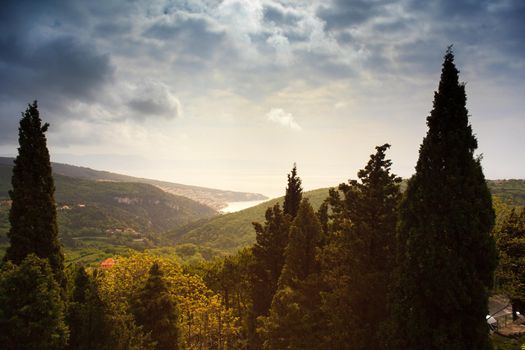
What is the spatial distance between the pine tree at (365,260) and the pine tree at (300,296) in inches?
92.5

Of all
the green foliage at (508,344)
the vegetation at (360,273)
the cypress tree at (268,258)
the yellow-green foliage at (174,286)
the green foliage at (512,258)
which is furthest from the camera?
the yellow-green foliage at (174,286)

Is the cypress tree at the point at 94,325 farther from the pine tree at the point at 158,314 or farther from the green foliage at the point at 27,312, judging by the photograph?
the pine tree at the point at 158,314

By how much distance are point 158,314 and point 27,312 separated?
10.0 metres

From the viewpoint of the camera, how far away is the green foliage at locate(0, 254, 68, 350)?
14641 mm

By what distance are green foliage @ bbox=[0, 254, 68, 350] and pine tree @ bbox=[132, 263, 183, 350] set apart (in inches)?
302

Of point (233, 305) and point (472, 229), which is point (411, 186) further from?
point (233, 305)

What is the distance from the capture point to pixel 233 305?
54.1 meters

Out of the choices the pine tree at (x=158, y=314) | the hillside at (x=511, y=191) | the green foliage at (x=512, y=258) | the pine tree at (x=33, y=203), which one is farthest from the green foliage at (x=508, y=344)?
the hillside at (x=511, y=191)

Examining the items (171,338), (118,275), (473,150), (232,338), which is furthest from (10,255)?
(232,338)

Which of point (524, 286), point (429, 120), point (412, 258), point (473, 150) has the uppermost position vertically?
point (429, 120)

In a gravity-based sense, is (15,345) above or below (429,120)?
below

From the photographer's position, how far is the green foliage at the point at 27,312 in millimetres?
14641

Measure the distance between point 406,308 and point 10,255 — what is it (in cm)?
2278

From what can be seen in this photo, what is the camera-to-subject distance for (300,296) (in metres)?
21.2
